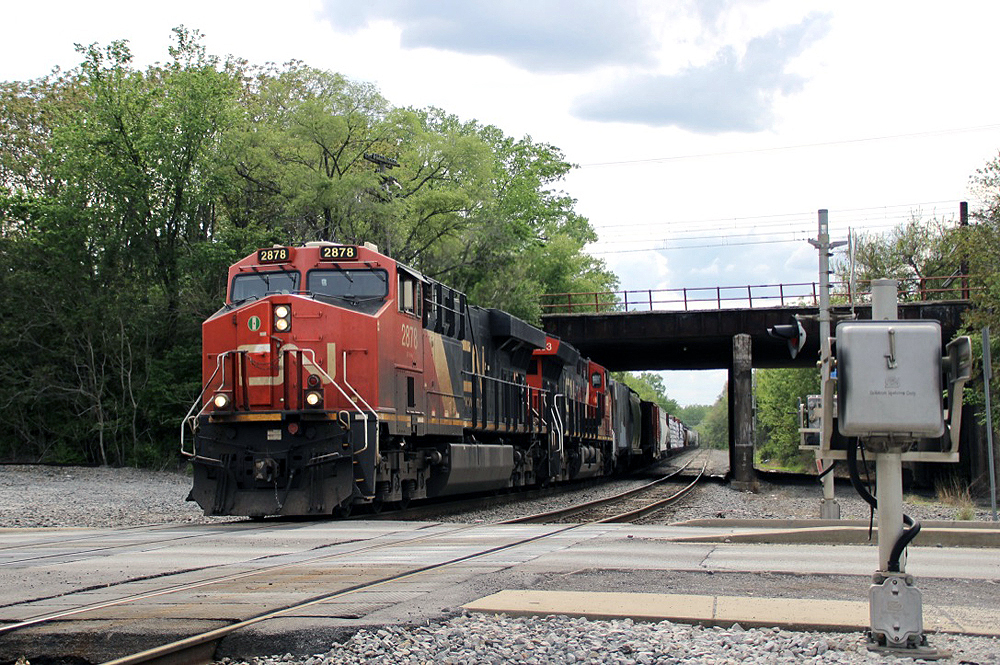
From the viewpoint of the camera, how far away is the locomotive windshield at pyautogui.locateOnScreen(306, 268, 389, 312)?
14.4 metres

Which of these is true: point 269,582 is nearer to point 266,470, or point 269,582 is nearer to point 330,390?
point 266,470

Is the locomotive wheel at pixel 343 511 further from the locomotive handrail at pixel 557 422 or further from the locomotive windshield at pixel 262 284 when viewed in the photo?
the locomotive handrail at pixel 557 422

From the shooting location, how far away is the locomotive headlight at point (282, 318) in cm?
1365

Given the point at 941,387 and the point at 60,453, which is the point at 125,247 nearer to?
the point at 60,453

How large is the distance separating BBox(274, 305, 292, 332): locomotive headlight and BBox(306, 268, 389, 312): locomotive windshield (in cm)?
69

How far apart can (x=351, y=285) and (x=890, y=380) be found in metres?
10.3

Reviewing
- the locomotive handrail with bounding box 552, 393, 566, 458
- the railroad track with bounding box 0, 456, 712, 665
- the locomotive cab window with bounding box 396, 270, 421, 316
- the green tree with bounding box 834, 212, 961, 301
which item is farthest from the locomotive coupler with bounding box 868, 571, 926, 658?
the green tree with bounding box 834, 212, 961, 301

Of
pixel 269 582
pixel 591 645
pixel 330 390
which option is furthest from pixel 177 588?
pixel 330 390

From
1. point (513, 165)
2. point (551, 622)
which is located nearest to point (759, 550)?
point (551, 622)

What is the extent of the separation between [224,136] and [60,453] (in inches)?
462

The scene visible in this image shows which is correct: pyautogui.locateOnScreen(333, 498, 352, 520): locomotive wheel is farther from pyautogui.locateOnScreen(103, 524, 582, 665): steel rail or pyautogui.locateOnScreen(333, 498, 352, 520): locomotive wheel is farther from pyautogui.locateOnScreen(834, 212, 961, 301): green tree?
pyautogui.locateOnScreen(834, 212, 961, 301): green tree

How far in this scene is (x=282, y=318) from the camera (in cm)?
1367

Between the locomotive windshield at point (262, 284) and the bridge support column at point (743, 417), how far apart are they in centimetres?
2116

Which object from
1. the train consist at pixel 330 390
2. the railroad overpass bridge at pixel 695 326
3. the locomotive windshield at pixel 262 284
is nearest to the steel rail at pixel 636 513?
the train consist at pixel 330 390
